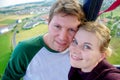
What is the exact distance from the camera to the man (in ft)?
4.40

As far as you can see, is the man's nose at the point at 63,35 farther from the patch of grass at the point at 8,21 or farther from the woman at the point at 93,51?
the patch of grass at the point at 8,21

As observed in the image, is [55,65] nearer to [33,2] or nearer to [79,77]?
[79,77]

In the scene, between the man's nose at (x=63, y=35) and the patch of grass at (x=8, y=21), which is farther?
the patch of grass at (x=8, y=21)

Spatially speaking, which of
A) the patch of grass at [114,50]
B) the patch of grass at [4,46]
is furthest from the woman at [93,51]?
the patch of grass at [4,46]

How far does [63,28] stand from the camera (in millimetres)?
1332

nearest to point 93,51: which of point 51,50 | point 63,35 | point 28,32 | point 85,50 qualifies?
point 85,50

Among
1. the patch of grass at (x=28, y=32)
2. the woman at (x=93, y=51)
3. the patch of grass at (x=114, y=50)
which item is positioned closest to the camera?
A: the woman at (x=93, y=51)

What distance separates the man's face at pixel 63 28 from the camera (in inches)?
52.2

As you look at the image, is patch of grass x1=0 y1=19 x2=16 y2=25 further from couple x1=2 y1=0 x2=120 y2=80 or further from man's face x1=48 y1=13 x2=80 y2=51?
man's face x1=48 y1=13 x2=80 y2=51

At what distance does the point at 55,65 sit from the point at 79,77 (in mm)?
182

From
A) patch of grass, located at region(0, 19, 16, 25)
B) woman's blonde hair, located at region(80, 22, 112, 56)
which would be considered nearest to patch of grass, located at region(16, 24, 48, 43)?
patch of grass, located at region(0, 19, 16, 25)

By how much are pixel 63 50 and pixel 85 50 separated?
10.0 inches

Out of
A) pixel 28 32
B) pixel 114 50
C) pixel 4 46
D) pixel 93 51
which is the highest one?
pixel 93 51

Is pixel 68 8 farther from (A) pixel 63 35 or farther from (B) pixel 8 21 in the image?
(B) pixel 8 21
